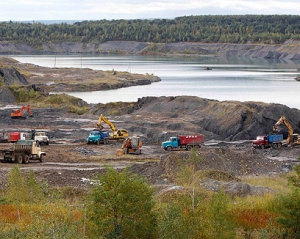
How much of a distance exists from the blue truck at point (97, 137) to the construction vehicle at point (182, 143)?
4.96 m

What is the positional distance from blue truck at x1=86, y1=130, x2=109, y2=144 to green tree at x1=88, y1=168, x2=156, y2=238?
29.0 meters

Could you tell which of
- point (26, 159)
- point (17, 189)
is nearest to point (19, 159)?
point (26, 159)

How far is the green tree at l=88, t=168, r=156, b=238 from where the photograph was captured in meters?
14.8

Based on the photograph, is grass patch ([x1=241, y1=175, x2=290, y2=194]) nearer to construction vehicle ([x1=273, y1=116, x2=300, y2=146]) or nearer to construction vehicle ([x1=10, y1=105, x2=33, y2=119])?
construction vehicle ([x1=273, y1=116, x2=300, y2=146])

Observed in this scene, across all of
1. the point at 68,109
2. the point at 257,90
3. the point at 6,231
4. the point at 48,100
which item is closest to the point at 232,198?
the point at 6,231

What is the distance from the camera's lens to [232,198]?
22094mm

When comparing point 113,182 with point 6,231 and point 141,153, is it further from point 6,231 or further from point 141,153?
point 141,153

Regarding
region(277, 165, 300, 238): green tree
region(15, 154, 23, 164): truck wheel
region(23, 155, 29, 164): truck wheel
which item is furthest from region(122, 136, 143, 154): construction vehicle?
region(277, 165, 300, 238): green tree

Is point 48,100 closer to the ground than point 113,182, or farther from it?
closer to the ground

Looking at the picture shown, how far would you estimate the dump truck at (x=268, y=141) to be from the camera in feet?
143

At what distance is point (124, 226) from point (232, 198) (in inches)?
309

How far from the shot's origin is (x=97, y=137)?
4441 centimetres

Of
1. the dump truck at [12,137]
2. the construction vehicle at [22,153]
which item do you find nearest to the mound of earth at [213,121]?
the dump truck at [12,137]

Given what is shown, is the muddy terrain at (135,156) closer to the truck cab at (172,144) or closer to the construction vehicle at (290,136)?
the truck cab at (172,144)
